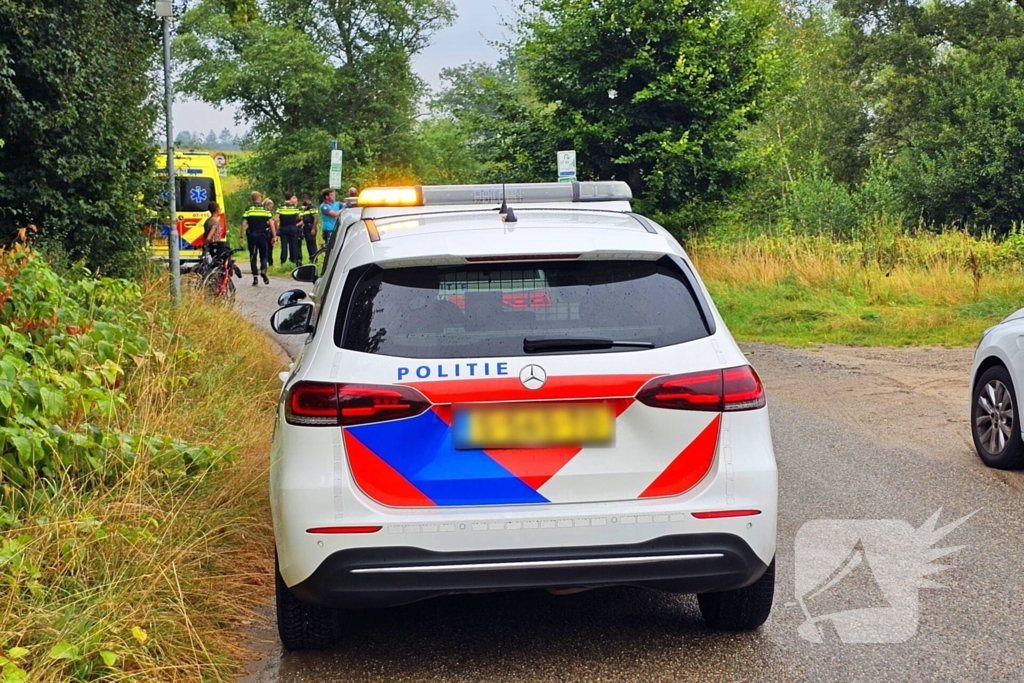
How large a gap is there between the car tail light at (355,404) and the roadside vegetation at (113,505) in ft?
3.09

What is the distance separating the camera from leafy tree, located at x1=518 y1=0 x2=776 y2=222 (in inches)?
908

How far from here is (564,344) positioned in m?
4.09

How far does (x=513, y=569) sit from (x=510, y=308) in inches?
34.9

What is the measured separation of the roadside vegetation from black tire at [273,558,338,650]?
0.22 m

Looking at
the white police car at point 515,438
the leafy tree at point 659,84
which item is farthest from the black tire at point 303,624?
the leafy tree at point 659,84

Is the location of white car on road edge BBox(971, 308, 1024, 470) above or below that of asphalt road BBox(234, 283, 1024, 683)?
above

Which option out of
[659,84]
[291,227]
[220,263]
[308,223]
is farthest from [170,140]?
[308,223]

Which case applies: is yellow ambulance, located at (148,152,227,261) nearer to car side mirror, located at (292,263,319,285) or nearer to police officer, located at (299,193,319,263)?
police officer, located at (299,193,319,263)

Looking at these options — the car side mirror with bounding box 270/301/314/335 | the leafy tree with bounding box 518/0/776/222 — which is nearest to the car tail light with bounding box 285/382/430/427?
the car side mirror with bounding box 270/301/314/335

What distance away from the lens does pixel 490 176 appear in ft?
85.1

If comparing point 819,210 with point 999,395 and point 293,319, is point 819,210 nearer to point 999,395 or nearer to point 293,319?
point 999,395

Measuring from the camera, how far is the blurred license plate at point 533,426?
3986 mm

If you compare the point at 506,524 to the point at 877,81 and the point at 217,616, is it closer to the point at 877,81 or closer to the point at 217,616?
the point at 217,616

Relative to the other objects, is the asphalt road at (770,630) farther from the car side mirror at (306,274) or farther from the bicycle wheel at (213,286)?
the bicycle wheel at (213,286)
